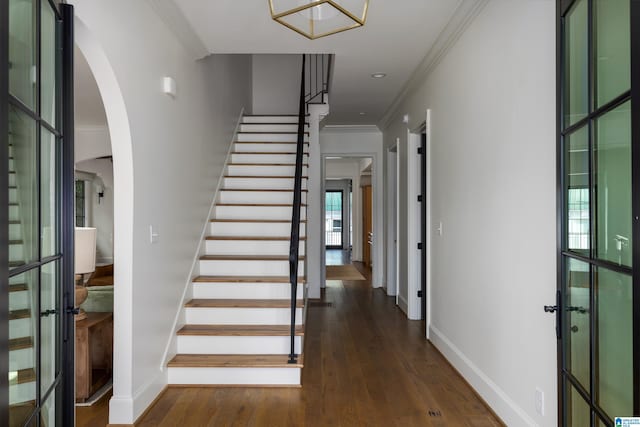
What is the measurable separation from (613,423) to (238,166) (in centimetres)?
483

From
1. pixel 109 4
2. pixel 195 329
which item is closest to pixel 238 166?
pixel 195 329

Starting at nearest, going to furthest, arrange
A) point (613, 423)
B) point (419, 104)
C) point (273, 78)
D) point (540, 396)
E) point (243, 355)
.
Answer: point (613, 423)
point (540, 396)
point (243, 355)
point (419, 104)
point (273, 78)

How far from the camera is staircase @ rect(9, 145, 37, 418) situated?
1232mm

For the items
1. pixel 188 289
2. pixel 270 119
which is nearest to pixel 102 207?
pixel 270 119

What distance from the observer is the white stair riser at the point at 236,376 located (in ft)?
10.8

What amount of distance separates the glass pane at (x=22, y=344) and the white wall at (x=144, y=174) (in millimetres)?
1290

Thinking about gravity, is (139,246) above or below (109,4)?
below

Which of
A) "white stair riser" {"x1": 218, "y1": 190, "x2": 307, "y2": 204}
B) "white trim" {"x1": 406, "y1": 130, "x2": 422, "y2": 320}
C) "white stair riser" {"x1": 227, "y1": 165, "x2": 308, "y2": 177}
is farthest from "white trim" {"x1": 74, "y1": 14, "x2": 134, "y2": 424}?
"white trim" {"x1": 406, "y1": 130, "x2": 422, "y2": 320}

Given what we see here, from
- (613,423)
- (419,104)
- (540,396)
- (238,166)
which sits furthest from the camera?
(238,166)

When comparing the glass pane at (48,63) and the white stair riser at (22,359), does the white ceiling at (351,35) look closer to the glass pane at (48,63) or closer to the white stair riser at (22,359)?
the glass pane at (48,63)

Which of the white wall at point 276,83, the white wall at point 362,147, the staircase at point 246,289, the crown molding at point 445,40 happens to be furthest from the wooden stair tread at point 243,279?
the white wall at point 276,83

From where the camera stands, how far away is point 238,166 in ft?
18.6

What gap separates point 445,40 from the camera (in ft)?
11.8

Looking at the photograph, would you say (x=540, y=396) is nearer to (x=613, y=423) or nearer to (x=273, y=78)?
(x=613, y=423)
